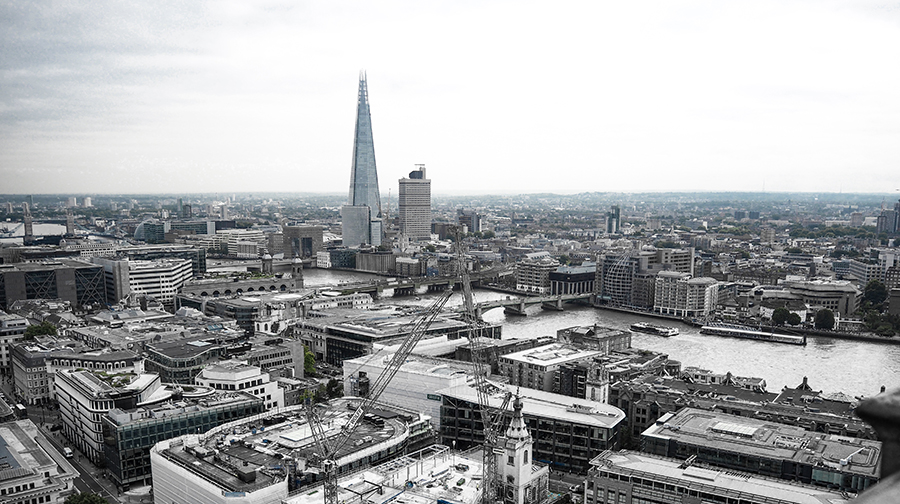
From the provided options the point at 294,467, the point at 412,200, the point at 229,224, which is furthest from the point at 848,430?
the point at 229,224

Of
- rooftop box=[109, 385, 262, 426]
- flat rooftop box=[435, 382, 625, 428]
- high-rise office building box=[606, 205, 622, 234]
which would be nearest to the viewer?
rooftop box=[109, 385, 262, 426]

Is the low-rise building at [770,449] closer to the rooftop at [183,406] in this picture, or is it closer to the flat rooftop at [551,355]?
the flat rooftop at [551,355]

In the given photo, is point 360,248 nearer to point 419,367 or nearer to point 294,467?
point 419,367

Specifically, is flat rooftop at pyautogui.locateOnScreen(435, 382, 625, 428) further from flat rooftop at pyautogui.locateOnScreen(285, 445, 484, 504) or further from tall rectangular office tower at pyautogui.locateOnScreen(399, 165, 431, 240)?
tall rectangular office tower at pyautogui.locateOnScreen(399, 165, 431, 240)

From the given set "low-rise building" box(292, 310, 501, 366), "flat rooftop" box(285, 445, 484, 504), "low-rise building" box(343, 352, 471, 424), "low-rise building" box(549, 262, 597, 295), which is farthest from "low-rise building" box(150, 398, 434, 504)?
"low-rise building" box(549, 262, 597, 295)

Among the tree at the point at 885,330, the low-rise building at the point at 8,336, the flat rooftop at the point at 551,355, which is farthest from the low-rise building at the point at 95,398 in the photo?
the tree at the point at 885,330

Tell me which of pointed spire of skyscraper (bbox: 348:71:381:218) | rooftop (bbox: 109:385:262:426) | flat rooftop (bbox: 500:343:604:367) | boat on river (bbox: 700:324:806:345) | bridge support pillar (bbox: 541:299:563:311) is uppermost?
pointed spire of skyscraper (bbox: 348:71:381:218)
